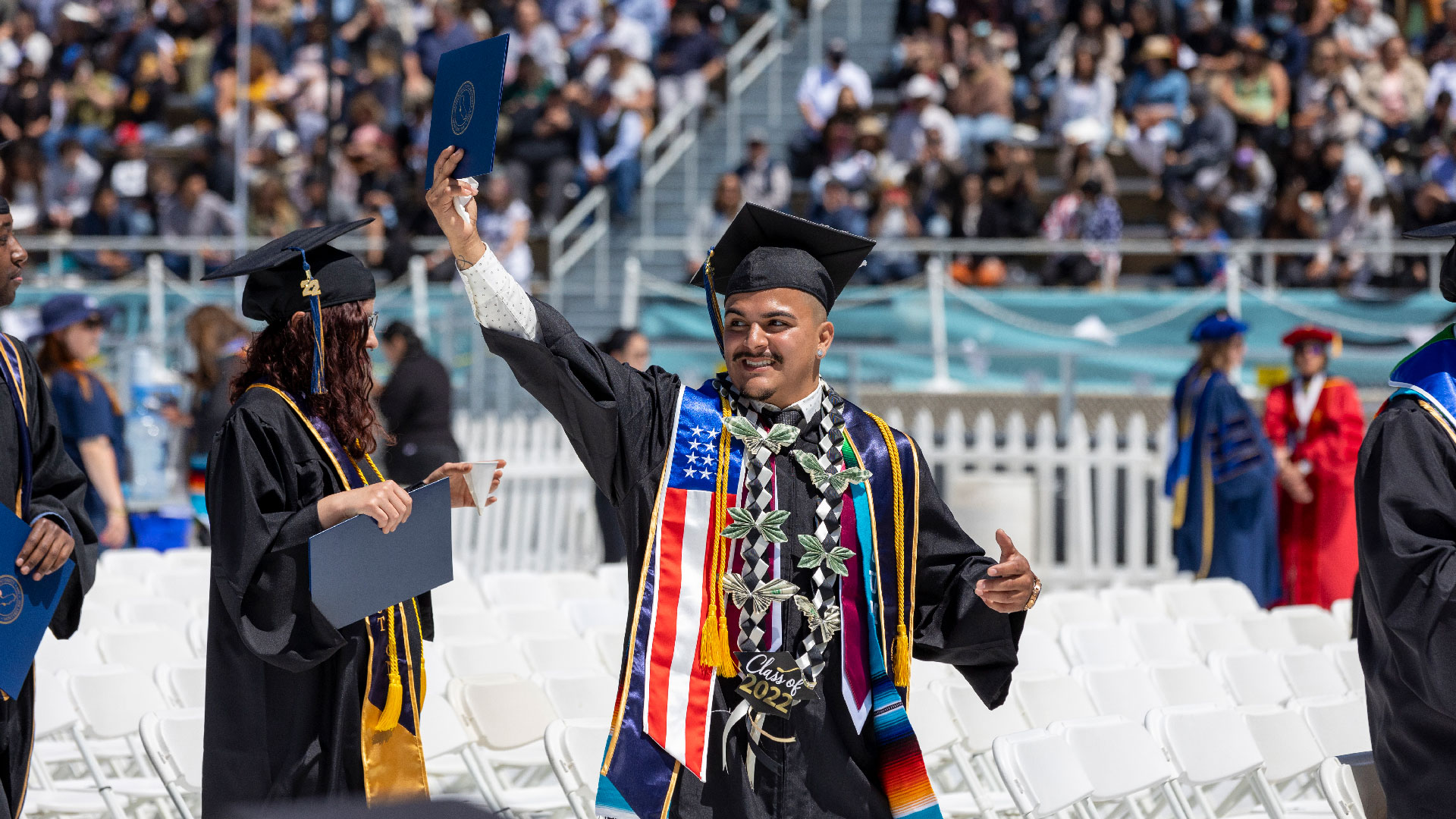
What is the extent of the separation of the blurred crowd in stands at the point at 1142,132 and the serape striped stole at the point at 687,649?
10.4 m

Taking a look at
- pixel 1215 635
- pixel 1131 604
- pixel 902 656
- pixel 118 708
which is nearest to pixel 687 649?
pixel 902 656

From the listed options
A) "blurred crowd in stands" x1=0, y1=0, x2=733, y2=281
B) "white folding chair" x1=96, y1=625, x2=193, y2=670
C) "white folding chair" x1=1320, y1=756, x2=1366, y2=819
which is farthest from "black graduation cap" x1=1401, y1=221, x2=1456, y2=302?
"blurred crowd in stands" x1=0, y1=0, x2=733, y2=281

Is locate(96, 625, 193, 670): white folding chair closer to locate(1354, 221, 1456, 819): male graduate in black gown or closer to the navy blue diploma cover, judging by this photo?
the navy blue diploma cover

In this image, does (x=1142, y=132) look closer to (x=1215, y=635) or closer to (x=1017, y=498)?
(x=1017, y=498)

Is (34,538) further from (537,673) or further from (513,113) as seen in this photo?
(513,113)

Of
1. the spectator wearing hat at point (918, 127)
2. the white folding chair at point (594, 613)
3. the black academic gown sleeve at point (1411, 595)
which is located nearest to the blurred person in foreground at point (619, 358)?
the white folding chair at point (594, 613)

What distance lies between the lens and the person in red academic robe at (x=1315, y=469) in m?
8.94

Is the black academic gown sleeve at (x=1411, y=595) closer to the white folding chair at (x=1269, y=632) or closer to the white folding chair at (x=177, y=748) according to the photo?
the white folding chair at (x=177, y=748)

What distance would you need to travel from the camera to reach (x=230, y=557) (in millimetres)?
3111

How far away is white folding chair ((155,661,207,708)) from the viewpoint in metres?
4.51

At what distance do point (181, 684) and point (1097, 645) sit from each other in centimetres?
311

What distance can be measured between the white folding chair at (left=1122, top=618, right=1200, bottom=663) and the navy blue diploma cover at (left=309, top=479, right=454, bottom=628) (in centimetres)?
335

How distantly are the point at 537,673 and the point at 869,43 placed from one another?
13198mm

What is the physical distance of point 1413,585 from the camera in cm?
292
